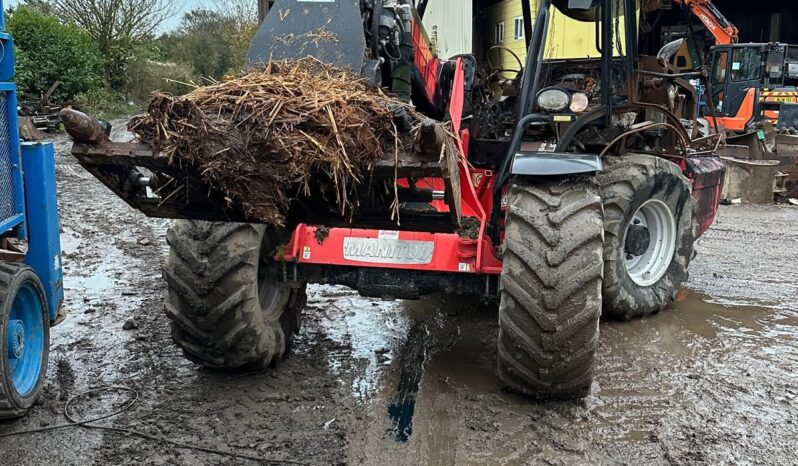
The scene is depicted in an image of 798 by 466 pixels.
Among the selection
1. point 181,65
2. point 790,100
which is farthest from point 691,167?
point 181,65

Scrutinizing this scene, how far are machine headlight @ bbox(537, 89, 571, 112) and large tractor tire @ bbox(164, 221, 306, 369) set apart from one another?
1906mm

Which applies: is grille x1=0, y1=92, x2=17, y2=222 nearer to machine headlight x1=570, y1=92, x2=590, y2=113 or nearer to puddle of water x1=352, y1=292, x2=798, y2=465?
puddle of water x1=352, y1=292, x2=798, y2=465

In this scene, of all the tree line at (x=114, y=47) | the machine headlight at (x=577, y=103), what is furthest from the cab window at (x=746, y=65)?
the machine headlight at (x=577, y=103)

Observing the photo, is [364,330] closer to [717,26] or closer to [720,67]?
[717,26]

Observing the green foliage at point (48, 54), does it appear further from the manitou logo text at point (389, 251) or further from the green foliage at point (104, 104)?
the manitou logo text at point (389, 251)

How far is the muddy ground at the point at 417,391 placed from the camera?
12.6 feet

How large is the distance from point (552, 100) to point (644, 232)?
1482 millimetres

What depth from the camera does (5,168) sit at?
181 inches

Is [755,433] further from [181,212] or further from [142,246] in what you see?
[142,246]

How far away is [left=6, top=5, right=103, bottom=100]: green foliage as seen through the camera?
21891 millimetres

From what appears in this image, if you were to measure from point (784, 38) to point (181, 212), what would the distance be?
98.7 ft

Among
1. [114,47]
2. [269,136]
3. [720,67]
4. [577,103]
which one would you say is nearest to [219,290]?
[269,136]

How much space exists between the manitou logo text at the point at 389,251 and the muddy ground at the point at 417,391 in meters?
0.79

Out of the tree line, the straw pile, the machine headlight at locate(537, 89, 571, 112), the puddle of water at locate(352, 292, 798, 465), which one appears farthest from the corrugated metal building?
A: the straw pile
